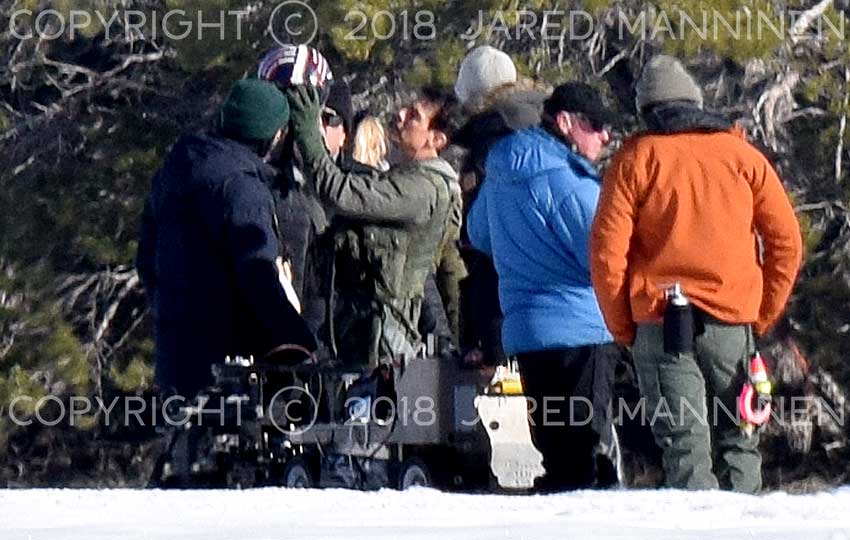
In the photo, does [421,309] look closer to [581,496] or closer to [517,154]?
[517,154]

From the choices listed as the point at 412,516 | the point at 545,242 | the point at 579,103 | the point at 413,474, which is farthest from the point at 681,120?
the point at 412,516

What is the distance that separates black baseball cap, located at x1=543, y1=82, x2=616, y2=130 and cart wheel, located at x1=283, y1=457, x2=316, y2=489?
1.40 meters

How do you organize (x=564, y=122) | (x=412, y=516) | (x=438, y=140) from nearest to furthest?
(x=412, y=516)
(x=564, y=122)
(x=438, y=140)

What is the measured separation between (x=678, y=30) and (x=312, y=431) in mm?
5744

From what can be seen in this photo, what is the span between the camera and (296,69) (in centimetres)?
779

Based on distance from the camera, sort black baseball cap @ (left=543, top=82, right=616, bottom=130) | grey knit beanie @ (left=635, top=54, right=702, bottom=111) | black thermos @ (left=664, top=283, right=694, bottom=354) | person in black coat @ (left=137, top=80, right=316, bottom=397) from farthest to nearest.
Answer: black baseball cap @ (left=543, top=82, right=616, bottom=130) < person in black coat @ (left=137, top=80, right=316, bottom=397) < grey knit beanie @ (left=635, top=54, right=702, bottom=111) < black thermos @ (left=664, top=283, right=694, bottom=354)

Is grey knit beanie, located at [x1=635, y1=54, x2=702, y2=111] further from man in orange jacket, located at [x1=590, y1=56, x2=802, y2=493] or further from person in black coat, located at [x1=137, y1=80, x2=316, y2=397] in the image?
person in black coat, located at [x1=137, y1=80, x2=316, y2=397]

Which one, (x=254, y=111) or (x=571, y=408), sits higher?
(x=254, y=111)

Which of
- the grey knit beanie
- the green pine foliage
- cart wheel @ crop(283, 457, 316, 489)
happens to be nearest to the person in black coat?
cart wheel @ crop(283, 457, 316, 489)

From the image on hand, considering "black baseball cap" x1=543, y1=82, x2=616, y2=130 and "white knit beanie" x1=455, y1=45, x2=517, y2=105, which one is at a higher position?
"white knit beanie" x1=455, y1=45, x2=517, y2=105

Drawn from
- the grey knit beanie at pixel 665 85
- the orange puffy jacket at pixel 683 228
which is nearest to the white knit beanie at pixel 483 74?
the grey knit beanie at pixel 665 85

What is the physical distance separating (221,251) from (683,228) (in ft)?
5.00

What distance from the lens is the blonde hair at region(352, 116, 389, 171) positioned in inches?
327

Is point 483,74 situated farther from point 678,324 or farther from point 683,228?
point 678,324
